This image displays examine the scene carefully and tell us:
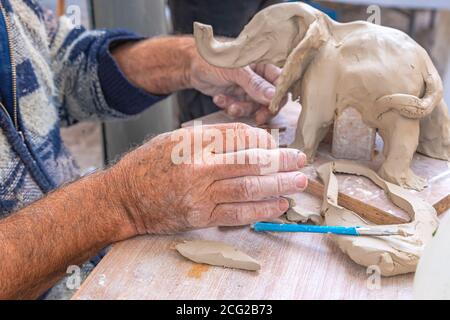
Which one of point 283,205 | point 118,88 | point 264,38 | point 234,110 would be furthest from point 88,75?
point 283,205

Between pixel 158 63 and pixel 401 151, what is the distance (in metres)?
0.74

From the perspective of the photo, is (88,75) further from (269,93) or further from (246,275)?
(246,275)

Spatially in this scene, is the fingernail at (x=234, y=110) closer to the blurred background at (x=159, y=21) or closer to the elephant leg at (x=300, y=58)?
the elephant leg at (x=300, y=58)

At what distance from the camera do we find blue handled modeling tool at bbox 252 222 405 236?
81cm

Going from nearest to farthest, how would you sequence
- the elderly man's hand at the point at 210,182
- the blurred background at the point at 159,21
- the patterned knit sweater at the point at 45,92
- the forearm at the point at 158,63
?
the elderly man's hand at the point at 210,182
the patterned knit sweater at the point at 45,92
the forearm at the point at 158,63
the blurred background at the point at 159,21

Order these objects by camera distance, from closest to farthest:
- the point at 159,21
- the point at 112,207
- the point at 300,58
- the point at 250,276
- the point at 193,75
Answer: the point at 250,276, the point at 112,207, the point at 300,58, the point at 193,75, the point at 159,21

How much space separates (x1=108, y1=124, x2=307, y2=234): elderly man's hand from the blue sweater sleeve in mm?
598

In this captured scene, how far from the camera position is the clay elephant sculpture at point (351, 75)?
962 millimetres

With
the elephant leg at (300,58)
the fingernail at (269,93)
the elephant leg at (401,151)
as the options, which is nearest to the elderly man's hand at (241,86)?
the fingernail at (269,93)

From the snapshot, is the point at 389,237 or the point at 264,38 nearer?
the point at 389,237

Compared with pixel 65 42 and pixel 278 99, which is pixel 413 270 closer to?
pixel 278 99

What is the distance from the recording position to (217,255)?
799mm

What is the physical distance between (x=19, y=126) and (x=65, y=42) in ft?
1.26

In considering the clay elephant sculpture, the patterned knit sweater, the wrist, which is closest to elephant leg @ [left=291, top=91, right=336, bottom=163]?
the clay elephant sculpture
